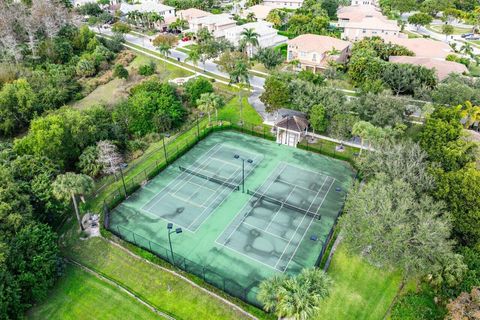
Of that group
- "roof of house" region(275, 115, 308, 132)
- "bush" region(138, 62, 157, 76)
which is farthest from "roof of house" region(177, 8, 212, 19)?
"roof of house" region(275, 115, 308, 132)

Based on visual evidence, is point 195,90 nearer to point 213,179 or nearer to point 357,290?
point 213,179

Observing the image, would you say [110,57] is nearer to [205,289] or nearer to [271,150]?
[271,150]

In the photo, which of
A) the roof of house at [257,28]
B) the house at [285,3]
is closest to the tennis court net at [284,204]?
the roof of house at [257,28]

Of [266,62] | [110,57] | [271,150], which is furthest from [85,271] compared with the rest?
[110,57]

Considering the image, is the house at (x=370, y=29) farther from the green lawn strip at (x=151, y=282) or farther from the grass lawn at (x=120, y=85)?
the green lawn strip at (x=151, y=282)

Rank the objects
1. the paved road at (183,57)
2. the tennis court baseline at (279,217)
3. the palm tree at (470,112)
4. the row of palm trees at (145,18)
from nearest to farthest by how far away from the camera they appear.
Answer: the tennis court baseline at (279,217)
the palm tree at (470,112)
the paved road at (183,57)
the row of palm trees at (145,18)

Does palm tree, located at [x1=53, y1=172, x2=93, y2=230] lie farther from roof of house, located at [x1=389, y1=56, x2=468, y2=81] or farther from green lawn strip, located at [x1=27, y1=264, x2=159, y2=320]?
roof of house, located at [x1=389, y1=56, x2=468, y2=81]

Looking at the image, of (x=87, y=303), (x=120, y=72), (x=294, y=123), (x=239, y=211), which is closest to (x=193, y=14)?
(x=120, y=72)
